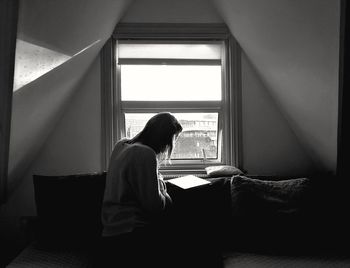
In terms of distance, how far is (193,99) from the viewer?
3.02 metres

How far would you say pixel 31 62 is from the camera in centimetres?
172

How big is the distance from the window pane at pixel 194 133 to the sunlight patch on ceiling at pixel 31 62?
112 centimetres

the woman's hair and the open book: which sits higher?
the woman's hair

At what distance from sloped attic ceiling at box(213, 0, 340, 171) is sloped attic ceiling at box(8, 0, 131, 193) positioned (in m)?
1.09

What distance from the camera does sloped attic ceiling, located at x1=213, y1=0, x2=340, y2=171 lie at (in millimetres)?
1832

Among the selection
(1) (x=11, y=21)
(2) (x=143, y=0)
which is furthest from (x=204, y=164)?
(1) (x=11, y=21)

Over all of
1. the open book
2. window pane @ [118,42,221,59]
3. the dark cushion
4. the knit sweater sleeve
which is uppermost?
window pane @ [118,42,221,59]

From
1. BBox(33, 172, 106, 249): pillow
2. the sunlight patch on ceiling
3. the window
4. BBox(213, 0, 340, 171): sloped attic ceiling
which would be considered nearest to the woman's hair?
the sunlight patch on ceiling

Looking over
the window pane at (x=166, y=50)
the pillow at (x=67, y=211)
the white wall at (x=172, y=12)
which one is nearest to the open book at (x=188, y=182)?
the pillow at (x=67, y=211)

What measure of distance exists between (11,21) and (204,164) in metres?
2.07

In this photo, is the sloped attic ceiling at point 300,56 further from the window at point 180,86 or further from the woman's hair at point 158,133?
the woman's hair at point 158,133

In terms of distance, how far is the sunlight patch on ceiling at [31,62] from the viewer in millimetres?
1579

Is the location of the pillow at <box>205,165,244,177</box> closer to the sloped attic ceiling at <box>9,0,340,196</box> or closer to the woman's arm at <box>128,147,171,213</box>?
the sloped attic ceiling at <box>9,0,340,196</box>

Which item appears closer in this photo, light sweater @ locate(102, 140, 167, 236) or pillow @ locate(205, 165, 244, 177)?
light sweater @ locate(102, 140, 167, 236)
